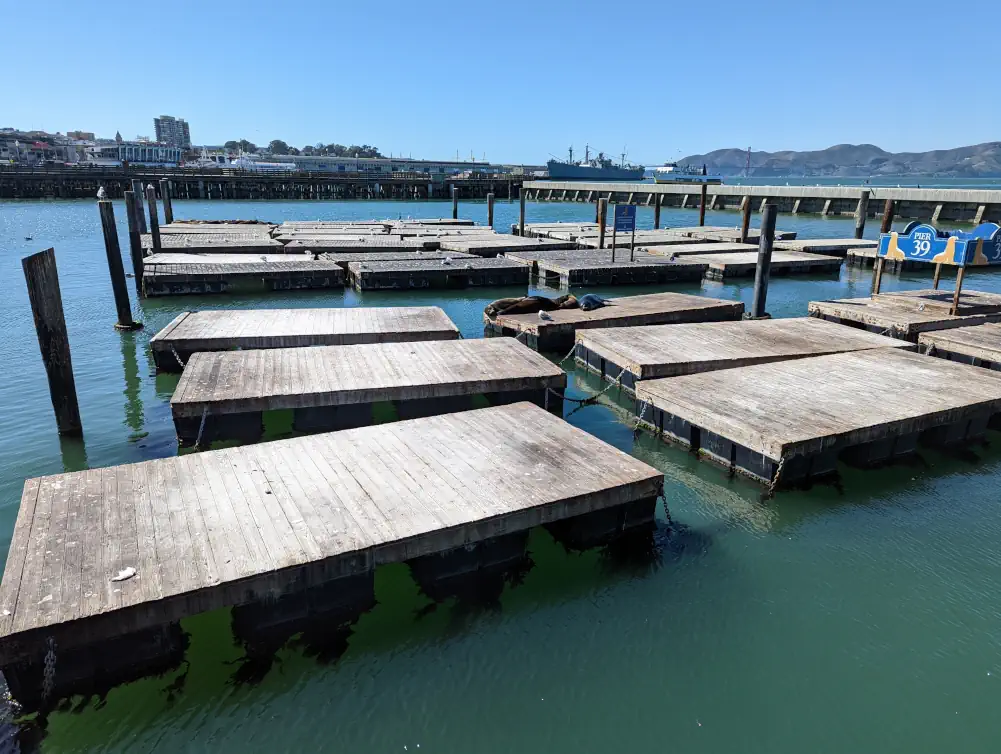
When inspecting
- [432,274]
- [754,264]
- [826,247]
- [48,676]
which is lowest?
[48,676]

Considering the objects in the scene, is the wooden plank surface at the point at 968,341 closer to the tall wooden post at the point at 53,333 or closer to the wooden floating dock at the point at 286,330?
the wooden floating dock at the point at 286,330

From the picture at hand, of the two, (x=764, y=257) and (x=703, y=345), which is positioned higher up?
(x=764, y=257)

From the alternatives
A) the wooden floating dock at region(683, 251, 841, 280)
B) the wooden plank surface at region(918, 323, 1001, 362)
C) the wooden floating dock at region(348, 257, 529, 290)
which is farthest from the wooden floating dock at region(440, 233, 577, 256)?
the wooden plank surface at region(918, 323, 1001, 362)

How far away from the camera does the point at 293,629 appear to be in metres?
4.49

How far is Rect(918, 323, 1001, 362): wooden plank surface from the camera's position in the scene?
32.0ft

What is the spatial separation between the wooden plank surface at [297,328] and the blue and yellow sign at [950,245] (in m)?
8.98

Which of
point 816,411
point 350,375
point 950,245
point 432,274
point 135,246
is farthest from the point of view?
point 432,274

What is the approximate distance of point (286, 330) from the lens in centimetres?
1016

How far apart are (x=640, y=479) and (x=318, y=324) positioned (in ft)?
22.8

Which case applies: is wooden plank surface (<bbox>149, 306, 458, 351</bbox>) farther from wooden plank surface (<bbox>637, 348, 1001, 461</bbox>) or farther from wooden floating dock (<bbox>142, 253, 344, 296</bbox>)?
wooden floating dock (<bbox>142, 253, 344, 296</bbox>)

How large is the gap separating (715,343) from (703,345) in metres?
0.27

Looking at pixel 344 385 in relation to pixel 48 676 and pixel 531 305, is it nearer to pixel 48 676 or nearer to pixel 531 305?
pixel 48 676

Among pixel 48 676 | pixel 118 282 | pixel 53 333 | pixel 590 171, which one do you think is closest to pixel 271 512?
pixel 48 676

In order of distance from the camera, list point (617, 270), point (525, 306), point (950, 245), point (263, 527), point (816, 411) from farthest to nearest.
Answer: point (617, 270)
point (525, 306)
point (950, 245)
point (816, 411)
point (263, 527)
